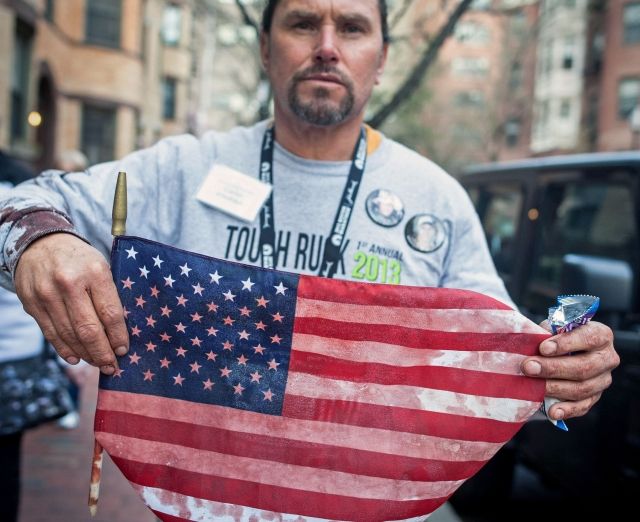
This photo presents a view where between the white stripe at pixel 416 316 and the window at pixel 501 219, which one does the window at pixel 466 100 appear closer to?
the window at pixel 501 219

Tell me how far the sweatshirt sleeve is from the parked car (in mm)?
1845

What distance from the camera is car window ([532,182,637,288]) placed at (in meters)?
3.86

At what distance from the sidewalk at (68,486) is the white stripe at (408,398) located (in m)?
2.54

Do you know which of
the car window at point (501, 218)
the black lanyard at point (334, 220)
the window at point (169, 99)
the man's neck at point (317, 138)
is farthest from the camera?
the window at point (169, 99)

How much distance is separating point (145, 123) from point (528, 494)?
2500 cm

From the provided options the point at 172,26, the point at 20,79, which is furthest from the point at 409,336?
the point at 172,26

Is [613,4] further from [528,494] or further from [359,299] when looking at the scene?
[359,299]

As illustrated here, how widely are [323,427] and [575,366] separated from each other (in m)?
0.61

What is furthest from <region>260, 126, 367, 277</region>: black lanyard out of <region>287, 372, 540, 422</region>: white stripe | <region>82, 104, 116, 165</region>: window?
<region>82, 104, 116, 165</region>: window

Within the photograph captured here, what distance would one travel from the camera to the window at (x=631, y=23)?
1131 inches

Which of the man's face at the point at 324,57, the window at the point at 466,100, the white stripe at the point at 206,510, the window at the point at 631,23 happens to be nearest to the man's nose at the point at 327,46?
the man's face at the point at 324,57

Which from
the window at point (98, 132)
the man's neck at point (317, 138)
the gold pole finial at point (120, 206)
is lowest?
the gold pole finial at point (120, 206)

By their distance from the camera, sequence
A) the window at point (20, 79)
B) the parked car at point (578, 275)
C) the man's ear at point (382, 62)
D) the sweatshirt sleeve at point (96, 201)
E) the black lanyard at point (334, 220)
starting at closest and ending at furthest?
the sweatshirt sleeve at point (96, 201), the black lanyard at point (334, 220), the man's ear at point (382, 62), the parked car at point (578, 275), the window at point (20, 79)

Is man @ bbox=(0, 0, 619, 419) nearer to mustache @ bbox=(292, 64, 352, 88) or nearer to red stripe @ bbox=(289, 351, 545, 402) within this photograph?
mustache @ bbox=(292, 64, 352, 88)
